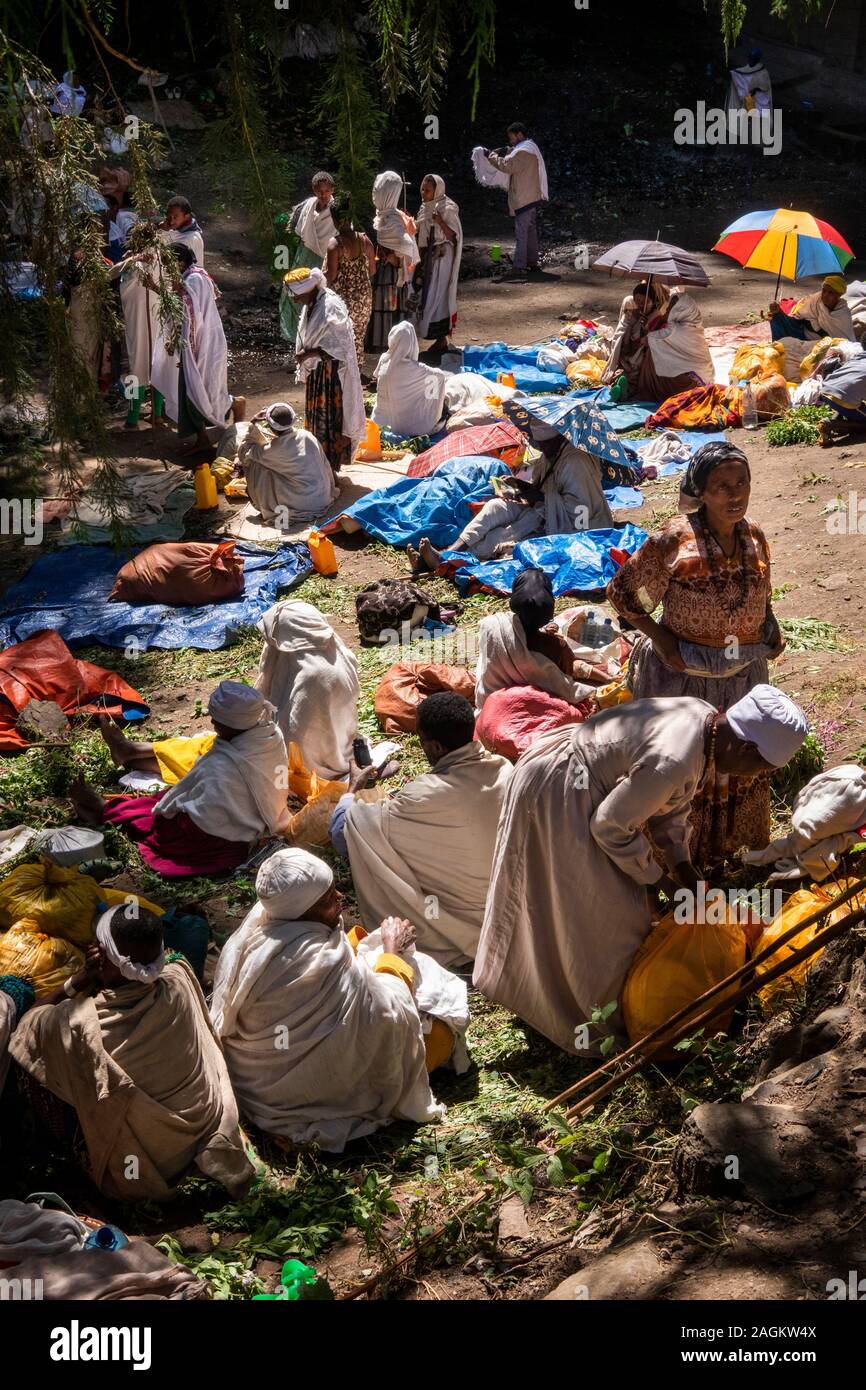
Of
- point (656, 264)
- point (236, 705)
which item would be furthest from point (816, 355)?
point (236, 705)

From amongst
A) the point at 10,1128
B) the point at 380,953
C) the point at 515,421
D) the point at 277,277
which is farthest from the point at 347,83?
the point at 277,277

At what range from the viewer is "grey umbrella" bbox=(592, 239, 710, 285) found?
10.7 metres

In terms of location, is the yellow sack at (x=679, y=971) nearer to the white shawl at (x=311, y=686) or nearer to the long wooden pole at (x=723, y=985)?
the long wooden pole at (x=723, y=985)

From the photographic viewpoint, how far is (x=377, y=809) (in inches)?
194

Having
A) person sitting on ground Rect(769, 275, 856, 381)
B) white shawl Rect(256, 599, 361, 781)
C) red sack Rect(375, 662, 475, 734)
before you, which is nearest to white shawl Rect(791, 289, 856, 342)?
person sitting on ground Rect(769, 275, 856, 381)

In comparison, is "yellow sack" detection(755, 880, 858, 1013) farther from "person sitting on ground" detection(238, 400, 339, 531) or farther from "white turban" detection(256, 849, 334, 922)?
"person sitting on ground" detection(238, 400, 339, 531)

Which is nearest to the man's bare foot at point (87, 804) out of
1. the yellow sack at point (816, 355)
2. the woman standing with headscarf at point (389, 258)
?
the yellow sack at point (816, 355)

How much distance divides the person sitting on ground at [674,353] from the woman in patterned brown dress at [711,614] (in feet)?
21.2

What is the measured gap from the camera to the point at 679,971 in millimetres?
3902

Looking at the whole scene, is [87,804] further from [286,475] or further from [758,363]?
[758,363]

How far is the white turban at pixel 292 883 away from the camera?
3.98 meters

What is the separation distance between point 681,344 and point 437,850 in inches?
280
